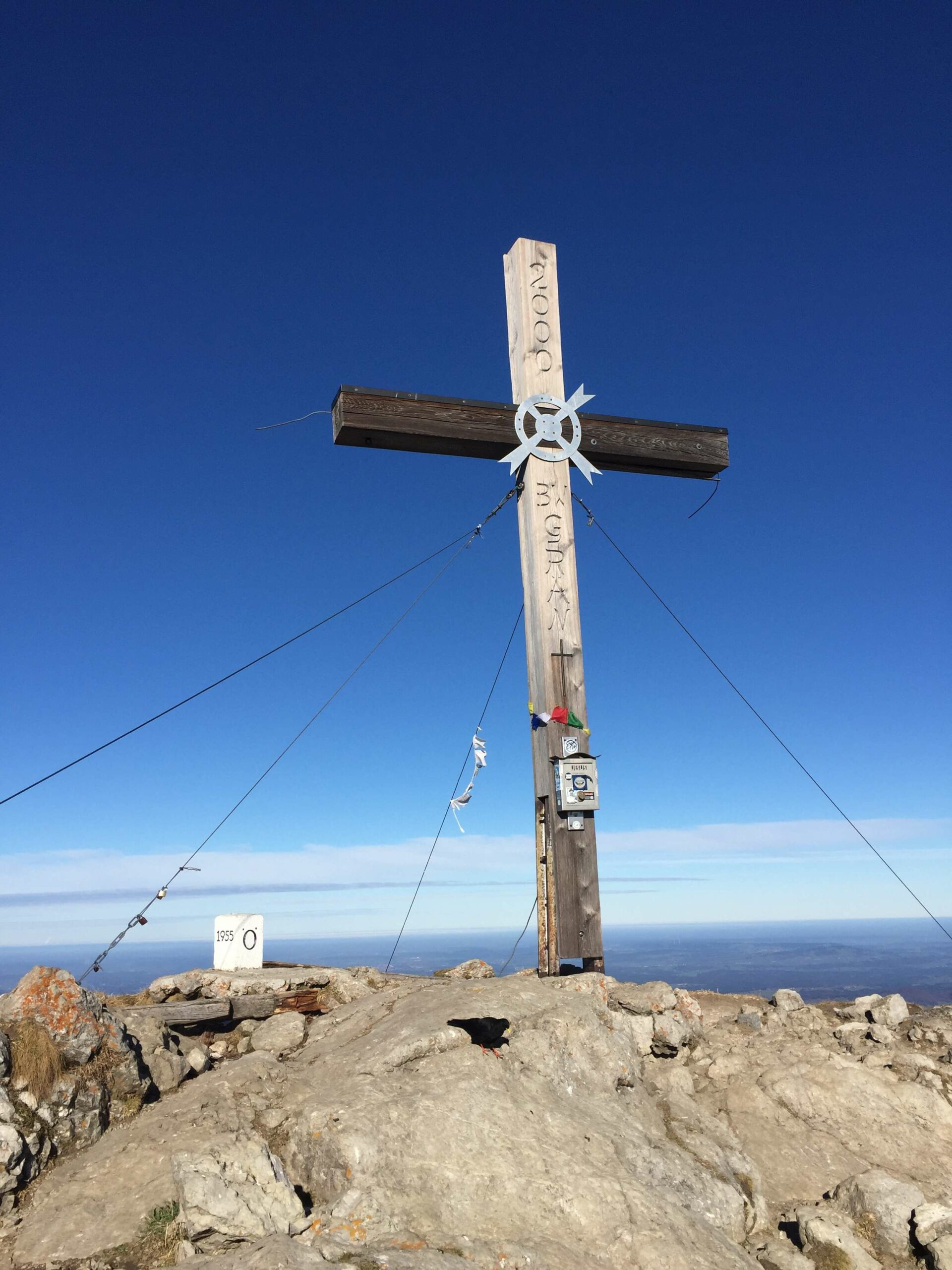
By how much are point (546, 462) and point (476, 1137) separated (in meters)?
6.96

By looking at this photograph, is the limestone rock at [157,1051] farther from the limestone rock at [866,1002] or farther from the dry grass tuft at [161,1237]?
the limestone rock at [866,1002]

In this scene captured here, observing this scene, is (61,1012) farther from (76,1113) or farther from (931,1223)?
(931,1223)

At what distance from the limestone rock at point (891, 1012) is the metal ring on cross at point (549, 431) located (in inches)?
265

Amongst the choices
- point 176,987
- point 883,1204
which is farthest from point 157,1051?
point 883,1204

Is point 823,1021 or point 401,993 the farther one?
point 823,1021

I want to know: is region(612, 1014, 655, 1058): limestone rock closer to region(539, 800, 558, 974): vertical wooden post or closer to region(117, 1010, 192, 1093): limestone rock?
region(539, 800, 558, 974): vertical wooden post

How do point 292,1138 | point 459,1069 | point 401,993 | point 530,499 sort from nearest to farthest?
point 292,1138, point 459,1069, point 401,993, point 530,499

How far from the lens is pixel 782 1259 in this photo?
5102 mm

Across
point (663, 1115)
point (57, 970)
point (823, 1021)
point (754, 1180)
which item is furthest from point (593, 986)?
point (57, 970)

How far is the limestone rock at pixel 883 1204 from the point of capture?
550 cm

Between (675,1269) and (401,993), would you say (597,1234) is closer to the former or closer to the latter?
(675,1269)

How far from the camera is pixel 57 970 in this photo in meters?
6.76

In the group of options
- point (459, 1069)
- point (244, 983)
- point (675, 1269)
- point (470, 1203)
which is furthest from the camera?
point (244, 983)

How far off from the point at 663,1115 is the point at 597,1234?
1894 mm
